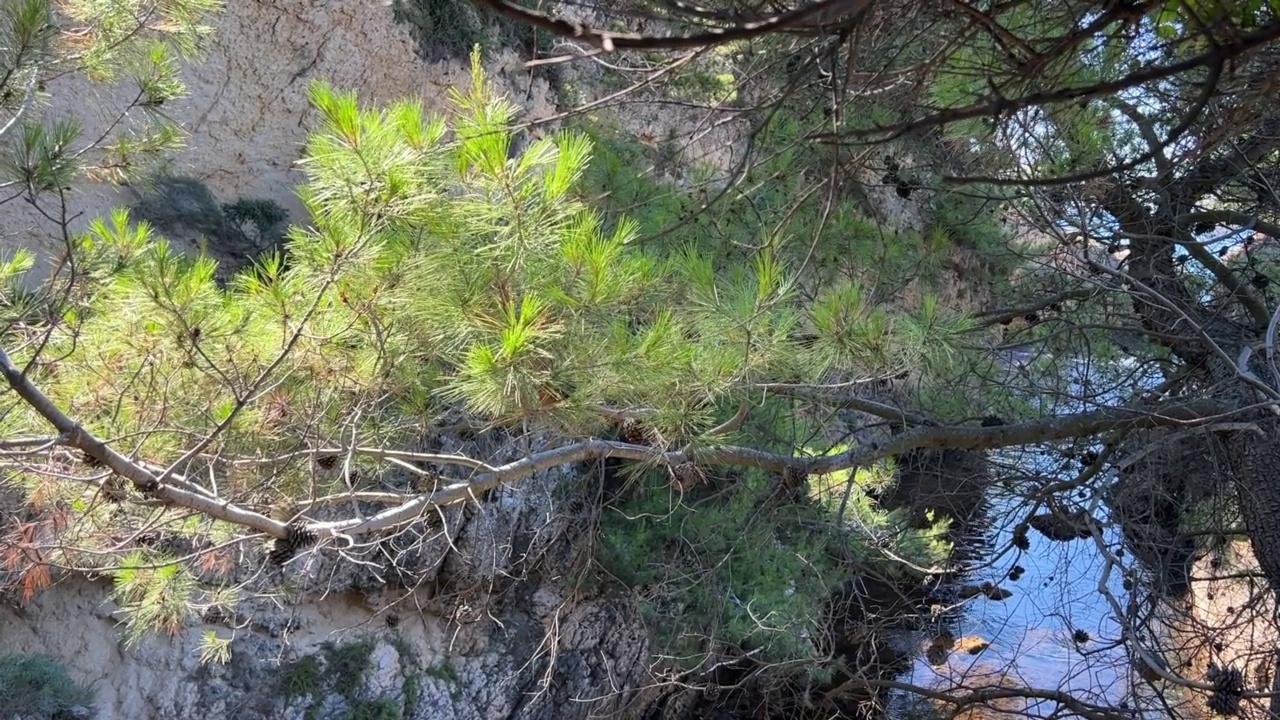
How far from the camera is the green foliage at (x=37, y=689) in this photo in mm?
3709

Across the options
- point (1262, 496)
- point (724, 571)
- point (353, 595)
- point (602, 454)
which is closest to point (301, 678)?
point (353, 595)

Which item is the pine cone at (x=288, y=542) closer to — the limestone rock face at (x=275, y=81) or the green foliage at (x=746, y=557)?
the green foliage at (x=746, y=557)

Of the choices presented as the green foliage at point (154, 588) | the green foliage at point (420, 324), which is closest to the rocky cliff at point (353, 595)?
the green foliage at point (154, 588)

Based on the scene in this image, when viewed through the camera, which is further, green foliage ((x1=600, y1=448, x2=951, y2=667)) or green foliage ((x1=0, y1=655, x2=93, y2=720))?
green foliage ((x1=600, y1=448, x2=951, y2=667))

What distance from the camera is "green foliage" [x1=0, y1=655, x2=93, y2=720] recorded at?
3.71 metres

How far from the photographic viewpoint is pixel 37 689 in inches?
153

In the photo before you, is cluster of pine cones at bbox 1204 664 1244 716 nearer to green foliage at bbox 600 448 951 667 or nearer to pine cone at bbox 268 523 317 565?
green foliage at bbox 600 448 951 667

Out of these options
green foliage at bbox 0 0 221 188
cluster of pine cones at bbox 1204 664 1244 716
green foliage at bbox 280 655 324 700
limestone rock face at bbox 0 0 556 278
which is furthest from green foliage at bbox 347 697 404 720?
cluster of pine cones at bbox 1204 664 1244 716

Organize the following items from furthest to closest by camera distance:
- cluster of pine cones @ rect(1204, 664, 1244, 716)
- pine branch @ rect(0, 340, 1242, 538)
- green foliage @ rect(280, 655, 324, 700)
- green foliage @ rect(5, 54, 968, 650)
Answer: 1. green foliage @ rect(280, 655, 324, 700)
2. cluster of pine cones @ rect(1204, 664, 1244, 716)
3. green foliage @ rect(5, 54, 968, 650)
4. pine branch @ rect(0, 340, 1242, 538)

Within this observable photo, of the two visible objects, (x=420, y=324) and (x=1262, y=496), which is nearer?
(x=420, y=324)

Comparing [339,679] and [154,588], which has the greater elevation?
[339,679]

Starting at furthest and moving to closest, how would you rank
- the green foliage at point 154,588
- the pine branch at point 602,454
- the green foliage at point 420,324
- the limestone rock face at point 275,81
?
1. the limestone rock face at point 275,81
2. the green foliage at point 154,588
3. the green foliage at point 420,324
4. the pine branch at point 602,454

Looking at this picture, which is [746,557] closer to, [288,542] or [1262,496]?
[1262,496]

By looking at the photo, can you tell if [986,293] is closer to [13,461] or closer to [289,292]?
[289,292]
